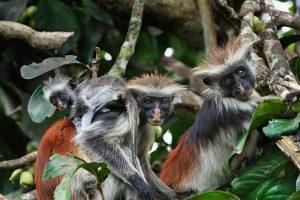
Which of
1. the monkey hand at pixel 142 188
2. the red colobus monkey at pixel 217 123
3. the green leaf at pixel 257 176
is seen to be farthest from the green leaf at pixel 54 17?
the green leaf at pixel 257 176

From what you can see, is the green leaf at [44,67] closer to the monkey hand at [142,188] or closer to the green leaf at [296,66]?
the monkey hand at [142,188]

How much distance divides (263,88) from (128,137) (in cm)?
105

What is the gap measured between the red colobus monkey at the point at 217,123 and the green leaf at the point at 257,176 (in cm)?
64

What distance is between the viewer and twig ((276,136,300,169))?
3893 millimetres

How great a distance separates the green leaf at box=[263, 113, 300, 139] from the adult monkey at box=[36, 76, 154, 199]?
1071 millimetres

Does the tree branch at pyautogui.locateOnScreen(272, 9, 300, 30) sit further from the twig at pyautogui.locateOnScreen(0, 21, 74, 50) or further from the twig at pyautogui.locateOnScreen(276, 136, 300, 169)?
the twig at pyautogui.locateOnScreen(276, 136, 300, 169)

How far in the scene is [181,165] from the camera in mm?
5449

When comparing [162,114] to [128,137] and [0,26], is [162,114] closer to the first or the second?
[128,137]

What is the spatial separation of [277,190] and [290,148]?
9.9 inches

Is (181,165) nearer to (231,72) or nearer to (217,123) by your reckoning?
(217,123)

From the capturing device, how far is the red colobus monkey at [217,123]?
5.11 m

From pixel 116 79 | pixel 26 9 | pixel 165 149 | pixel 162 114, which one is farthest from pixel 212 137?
pixel 26 9

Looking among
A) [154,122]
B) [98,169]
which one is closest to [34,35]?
[154,122]

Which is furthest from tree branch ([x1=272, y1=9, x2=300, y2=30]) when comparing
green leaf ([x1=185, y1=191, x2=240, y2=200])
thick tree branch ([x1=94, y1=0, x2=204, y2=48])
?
green leaf ([x1=185, y1=191, x2=240, y2=200])
